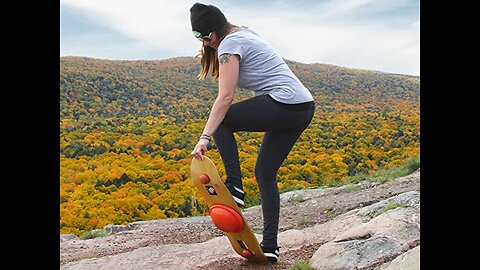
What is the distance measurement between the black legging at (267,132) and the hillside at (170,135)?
3.89m

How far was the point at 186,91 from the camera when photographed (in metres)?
20.6

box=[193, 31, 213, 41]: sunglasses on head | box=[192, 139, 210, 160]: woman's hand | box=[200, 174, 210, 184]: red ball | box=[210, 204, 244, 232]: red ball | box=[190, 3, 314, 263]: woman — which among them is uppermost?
box=[193, 31, 213, 41]: sunglasses on head

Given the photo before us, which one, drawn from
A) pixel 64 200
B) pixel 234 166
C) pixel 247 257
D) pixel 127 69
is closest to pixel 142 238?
pixel 247 257

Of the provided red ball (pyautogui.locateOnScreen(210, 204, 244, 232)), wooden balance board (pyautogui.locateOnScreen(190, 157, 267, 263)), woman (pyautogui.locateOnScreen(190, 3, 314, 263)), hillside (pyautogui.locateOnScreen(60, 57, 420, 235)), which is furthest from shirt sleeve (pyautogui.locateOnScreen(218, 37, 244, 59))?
hillside (pyautogui.locateOnScreen(60, 57, 420, 235))

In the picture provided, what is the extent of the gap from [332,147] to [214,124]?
993 cm

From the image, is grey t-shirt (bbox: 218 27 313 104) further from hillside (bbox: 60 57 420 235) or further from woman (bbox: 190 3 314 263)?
hillside (bbox: 60 57 420 235)

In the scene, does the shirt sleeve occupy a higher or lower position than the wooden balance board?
higher

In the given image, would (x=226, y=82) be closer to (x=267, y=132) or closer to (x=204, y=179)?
(x=267, y=132)

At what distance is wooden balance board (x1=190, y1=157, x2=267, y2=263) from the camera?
334cm

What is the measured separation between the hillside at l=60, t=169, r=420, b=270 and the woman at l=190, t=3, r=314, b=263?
0.62 meters

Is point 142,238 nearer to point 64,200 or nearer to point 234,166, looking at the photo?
point 234,166

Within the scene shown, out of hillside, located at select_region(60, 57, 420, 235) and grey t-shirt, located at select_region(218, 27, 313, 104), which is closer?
grey t-shirt, located at select_region(218, 27, 313, 104)

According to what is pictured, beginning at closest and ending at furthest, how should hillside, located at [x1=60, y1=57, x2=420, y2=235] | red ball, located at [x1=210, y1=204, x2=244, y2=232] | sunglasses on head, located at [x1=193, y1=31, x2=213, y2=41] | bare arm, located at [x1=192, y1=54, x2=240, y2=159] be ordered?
1. bare arm, located at [x1=192, y1=54, x2=240, y2=159]
2. sunglasses on head, located at [x1=193, y1=31, x2=213, y2=41]
3. red ball, located at [x1=210, y1=204, x2=244, y2=232]
4. hillside, located at [x1=60, y1=57, x2=420, y2=235]

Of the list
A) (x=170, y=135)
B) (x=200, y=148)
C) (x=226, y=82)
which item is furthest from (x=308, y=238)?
(x=170, y=135)
